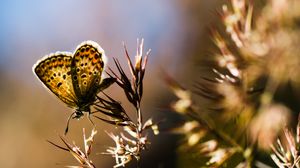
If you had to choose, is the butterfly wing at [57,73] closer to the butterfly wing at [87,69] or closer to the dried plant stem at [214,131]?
the butterfly wing at [87,69]

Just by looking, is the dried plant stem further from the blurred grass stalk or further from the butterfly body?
the butterfly body

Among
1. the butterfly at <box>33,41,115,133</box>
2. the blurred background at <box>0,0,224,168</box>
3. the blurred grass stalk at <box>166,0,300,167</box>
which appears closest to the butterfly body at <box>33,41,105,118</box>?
the butterfly at <box>33,41,115,133</box>

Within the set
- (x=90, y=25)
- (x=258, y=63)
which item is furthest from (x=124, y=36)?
(x=258, y=63)

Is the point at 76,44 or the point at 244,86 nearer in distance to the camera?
the point at 244,86

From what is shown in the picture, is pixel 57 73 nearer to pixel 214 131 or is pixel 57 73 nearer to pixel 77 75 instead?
pixel 77 75

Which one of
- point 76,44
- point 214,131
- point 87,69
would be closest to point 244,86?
point 214,131

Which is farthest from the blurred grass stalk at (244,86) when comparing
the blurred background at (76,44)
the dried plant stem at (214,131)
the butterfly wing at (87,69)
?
the blurred background at (76,44)

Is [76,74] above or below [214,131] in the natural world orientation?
above
